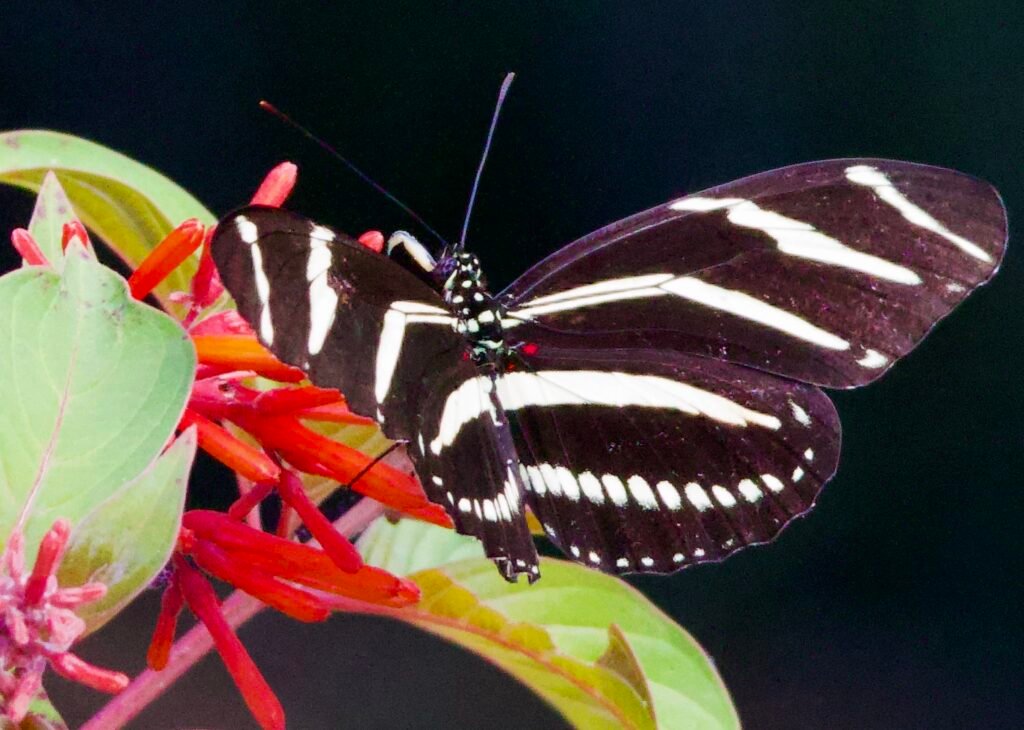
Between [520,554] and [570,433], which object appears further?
[570,433]

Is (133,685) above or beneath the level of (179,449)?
beneath

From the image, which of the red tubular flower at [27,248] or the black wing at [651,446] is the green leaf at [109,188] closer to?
the red tubular flower at [27,248]

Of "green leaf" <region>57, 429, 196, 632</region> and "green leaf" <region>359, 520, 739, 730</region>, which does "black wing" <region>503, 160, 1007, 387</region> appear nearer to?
"green leaf" <region>359, 520, 739, 730</region>

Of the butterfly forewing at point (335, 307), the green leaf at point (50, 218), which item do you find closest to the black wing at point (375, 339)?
the butterfly forewing at point (335, 307)

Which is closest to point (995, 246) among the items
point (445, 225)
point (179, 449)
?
point (179, 449)

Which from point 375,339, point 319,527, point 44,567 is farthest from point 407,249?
point 44,567

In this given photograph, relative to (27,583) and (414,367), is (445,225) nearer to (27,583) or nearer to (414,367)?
(414,367)

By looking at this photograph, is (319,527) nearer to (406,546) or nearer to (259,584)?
(259,584)

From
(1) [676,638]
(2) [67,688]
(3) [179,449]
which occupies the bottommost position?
(2) [67,688]
